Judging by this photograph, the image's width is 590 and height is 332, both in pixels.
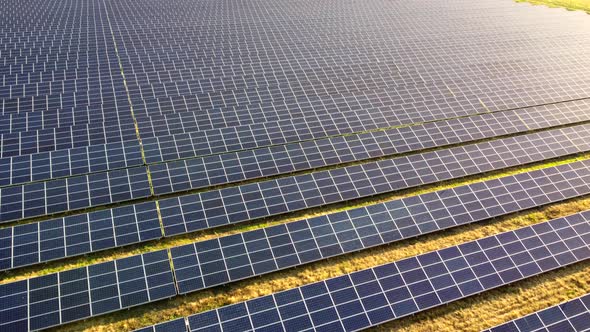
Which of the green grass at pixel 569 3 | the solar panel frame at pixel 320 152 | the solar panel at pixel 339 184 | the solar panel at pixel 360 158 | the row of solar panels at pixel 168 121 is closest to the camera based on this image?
the solar panel at pixel 339 184

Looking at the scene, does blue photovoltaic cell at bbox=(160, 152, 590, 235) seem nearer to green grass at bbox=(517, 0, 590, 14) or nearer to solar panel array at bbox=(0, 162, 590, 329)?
solar panel array at bbox=(0, 162, 590, 329)

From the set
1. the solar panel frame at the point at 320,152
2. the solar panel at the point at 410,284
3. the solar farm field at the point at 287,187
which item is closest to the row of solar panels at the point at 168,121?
the solar farm field at the point at 287,187

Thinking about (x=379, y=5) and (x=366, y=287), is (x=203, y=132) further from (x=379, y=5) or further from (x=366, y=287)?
(x=379, y=5)

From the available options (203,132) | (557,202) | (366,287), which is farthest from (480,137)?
(203,132)

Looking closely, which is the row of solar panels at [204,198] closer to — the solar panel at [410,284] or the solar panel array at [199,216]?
the solar panel array at [199,216]

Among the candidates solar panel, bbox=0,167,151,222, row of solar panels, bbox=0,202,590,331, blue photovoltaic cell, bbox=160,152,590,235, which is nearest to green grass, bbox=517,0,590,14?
blue photovoltaic cell, bbox=160,152,590,235

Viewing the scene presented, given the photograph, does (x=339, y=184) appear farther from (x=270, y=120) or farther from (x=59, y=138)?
(x=59, y=138)
